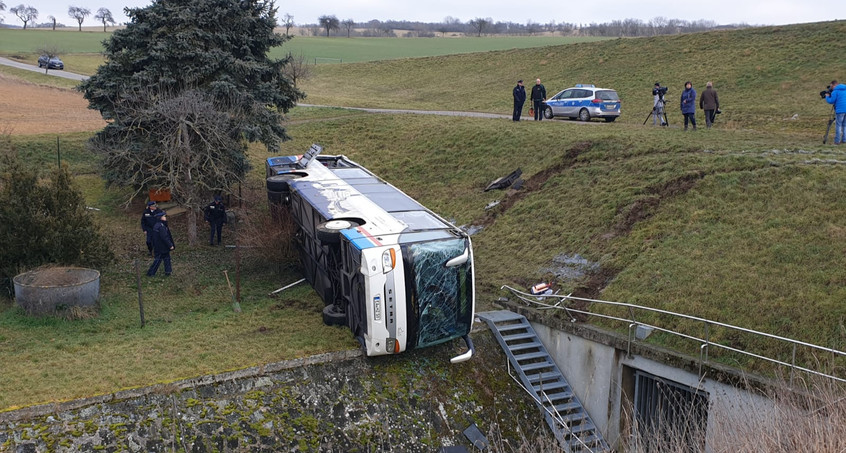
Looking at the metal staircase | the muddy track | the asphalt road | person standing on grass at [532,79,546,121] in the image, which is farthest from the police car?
the asphalt road

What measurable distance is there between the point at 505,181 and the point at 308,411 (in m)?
12.8

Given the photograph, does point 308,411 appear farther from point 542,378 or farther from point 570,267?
point 570,267

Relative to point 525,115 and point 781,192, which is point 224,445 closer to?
point 781,192

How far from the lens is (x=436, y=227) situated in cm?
1258

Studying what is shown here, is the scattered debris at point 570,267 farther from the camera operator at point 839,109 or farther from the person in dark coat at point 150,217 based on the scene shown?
the person in dark coat at point 150,217

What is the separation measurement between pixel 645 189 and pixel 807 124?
12772 millimetres

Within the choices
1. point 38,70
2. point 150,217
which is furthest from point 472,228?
point 38,70

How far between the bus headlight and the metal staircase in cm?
328

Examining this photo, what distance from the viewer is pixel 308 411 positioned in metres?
10.9

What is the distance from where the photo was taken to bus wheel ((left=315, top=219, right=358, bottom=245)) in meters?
12.5

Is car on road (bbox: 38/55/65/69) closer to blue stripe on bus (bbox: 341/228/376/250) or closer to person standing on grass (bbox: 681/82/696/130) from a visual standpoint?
person standing on grass (bbox: 681/82/696/130)

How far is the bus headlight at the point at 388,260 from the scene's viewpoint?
37.1 ft

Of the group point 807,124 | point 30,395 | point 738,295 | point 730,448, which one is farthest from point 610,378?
point 807,124

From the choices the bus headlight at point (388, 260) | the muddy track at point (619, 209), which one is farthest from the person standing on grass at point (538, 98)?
the bus headlight at point (388, 260)
